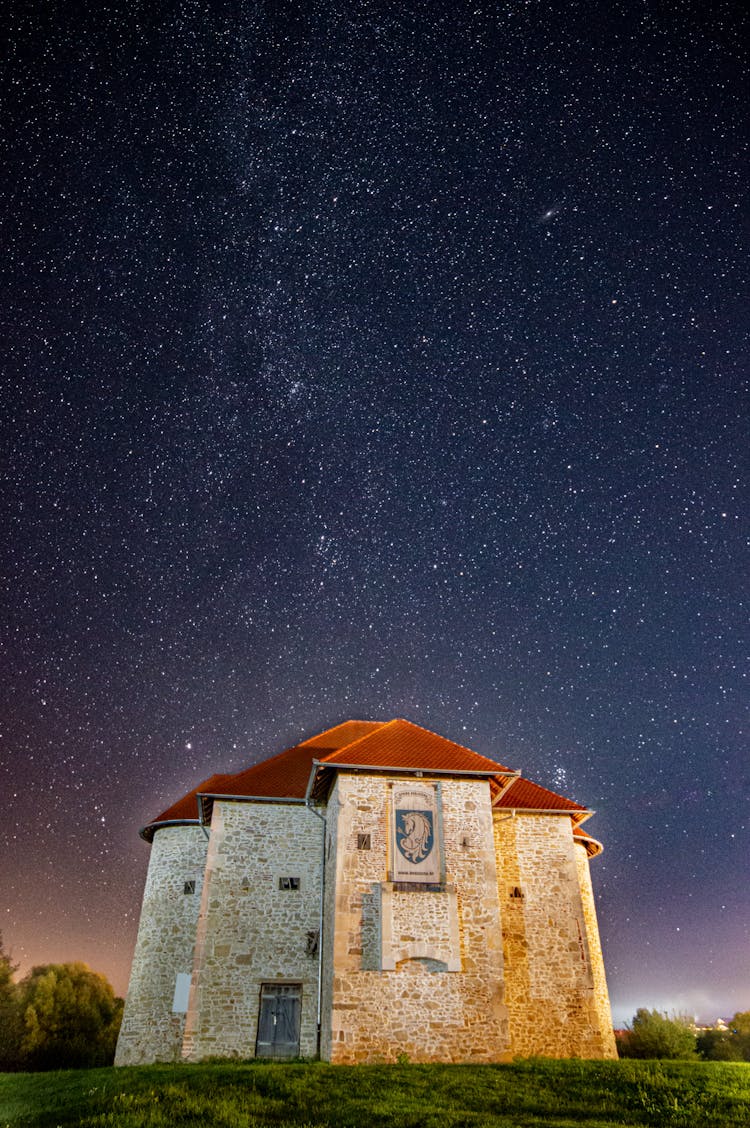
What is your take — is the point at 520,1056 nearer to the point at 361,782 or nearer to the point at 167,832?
the point at 361,782

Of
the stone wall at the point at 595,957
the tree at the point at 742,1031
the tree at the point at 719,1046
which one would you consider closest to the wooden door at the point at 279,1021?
the stone wall at the point at 595,957

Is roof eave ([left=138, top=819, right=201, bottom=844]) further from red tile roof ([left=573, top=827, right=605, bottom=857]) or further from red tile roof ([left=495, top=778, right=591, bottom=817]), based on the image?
red tile roof ([left=573, top=827, right=605, bottom=857])

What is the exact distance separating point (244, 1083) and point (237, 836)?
8385 millimetres

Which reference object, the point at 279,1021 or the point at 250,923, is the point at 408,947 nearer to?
the point at 279,1021

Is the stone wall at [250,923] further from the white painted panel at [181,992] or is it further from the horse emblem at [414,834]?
the horse emblem at [414,834]

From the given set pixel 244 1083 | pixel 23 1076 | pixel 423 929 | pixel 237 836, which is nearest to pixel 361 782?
Answer: pixel 423 929

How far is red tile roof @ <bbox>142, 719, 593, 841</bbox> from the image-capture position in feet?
60.0

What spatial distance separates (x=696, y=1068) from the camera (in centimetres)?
1362

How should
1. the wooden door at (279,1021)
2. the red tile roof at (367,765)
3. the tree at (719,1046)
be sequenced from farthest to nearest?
the tree at (719,1046)
the red tile roof at (367,765)
the wooden door at (279,1021)

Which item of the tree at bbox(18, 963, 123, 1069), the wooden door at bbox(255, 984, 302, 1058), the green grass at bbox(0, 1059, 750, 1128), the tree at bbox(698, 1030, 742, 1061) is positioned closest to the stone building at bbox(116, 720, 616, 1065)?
the wooden door at bbox(255, 984, 302, 1058)

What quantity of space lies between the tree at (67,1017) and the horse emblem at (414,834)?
26154 millimetres

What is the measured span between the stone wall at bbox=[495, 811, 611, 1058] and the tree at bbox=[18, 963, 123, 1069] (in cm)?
2426

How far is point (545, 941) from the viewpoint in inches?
790

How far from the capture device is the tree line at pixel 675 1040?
30.1 meters
